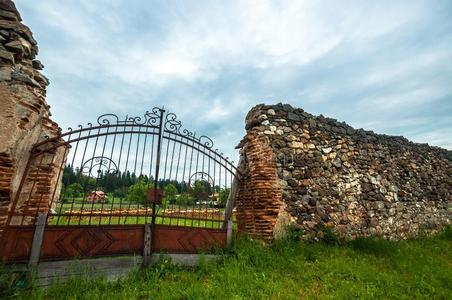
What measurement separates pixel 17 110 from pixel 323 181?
5722 millimetres

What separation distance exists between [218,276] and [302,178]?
285 cm

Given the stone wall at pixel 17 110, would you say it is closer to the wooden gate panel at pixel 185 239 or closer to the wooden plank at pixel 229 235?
the wooden gate panel at pixel 185 239

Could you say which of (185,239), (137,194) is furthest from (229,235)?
(137,194)

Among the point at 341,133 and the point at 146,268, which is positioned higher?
the point at 341,133

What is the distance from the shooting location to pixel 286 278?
3936mm

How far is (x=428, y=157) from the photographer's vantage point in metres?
8.88

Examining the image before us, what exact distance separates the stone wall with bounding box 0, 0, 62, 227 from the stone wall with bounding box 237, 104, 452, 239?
3.64 metres

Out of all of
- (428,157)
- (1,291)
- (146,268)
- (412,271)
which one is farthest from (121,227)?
(428,157)

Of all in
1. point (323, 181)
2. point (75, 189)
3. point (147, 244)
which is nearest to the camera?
point (75, 189)

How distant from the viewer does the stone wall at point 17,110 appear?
11.0ft

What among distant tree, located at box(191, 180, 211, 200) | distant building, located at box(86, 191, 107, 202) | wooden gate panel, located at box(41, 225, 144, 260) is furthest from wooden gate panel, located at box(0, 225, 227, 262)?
distant tree, located at box(191, 180, 211, 200)

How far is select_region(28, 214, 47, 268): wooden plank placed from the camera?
335cm

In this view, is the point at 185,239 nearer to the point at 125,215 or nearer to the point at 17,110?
the point at 125,215

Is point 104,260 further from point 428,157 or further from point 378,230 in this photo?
point 428,157
